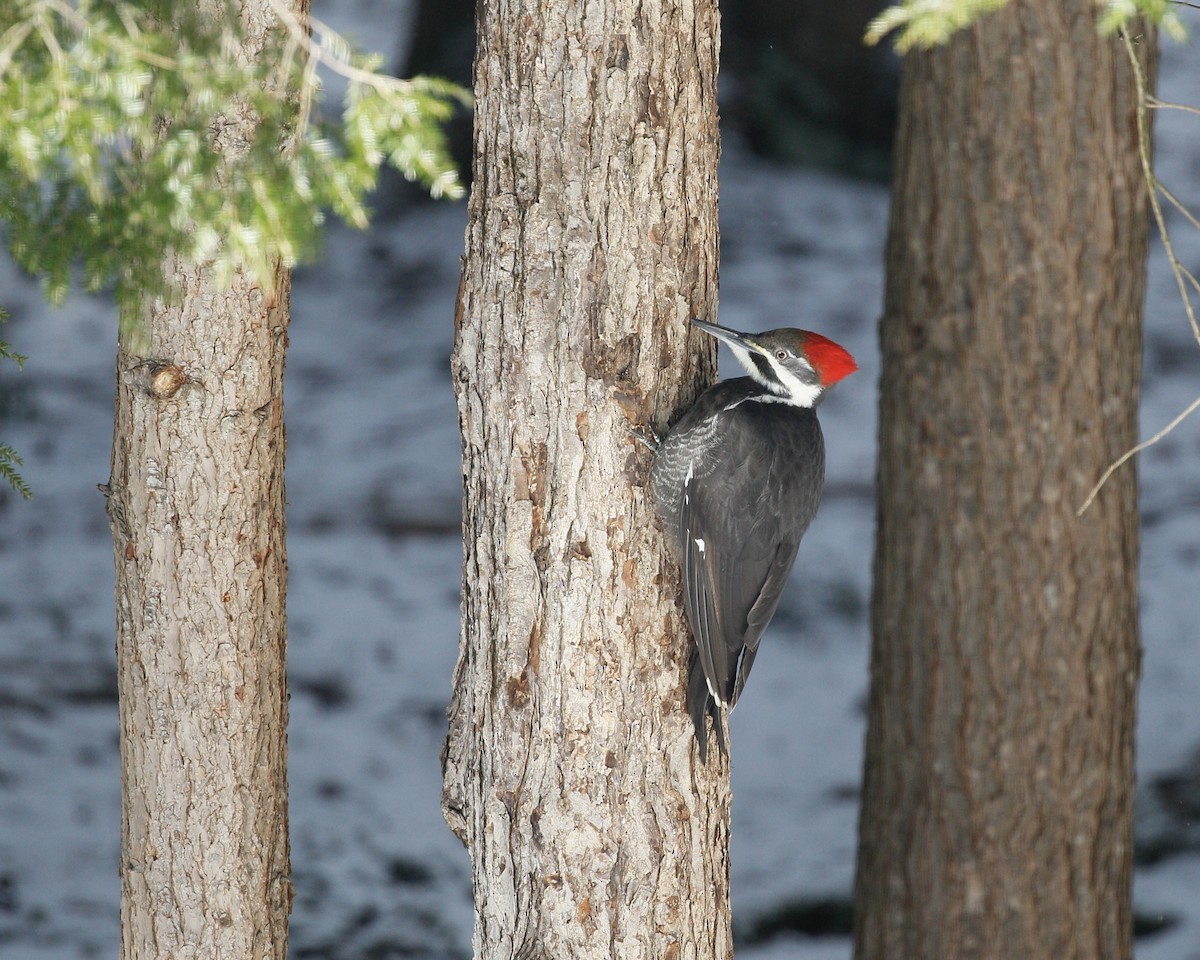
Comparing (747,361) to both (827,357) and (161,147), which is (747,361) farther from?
(161,147)

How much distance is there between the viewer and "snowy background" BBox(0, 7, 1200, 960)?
→ 16.3 ft

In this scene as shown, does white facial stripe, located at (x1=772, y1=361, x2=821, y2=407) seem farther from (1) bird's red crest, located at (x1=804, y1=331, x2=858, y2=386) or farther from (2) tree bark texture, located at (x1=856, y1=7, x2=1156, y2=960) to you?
(2) tree bark texture, located at (x1=856, y1=7, x2=1156, y2=960)

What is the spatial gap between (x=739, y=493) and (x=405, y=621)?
11.5 ft

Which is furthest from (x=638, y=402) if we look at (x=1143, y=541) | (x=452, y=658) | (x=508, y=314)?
(x=1143, y=541)

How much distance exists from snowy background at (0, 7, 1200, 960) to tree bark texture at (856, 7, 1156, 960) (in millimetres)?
1446

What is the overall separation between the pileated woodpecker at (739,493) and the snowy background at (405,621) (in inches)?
104

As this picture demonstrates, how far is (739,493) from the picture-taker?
2816 millimetres

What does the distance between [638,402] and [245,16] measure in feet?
3.90

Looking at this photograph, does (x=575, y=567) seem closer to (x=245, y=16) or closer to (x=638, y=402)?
(x=638, y=402)

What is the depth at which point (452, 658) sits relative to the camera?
593cm

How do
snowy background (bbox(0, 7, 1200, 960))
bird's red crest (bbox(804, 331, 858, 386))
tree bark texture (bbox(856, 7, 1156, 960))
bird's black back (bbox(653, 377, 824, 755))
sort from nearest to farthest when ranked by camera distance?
bird's black back (bbox(653, 377, 824, 755)) → bird's red crest (bbox(804, 331, 858, 386)) → tree bark texture (bbox(856, 7, 1156, 960)) → snowy background (bbox(0, 7, 1200, 960))

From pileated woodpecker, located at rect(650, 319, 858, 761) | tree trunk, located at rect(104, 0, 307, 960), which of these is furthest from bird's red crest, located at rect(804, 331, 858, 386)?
tree trunk, located at rect(104, 0, 307, 960)

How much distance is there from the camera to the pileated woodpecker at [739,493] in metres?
2.64

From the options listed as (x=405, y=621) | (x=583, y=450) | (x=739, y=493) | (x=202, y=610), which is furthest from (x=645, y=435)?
(x=405, y=621)
